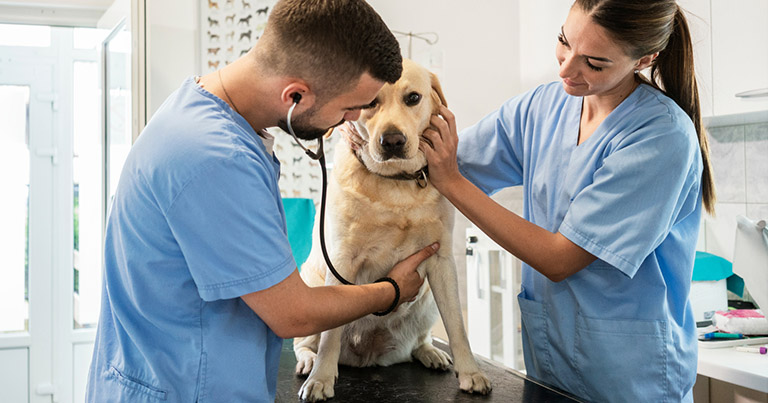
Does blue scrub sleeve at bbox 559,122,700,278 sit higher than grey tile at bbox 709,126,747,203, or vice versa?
grey tile at bbox 709,126,747,203

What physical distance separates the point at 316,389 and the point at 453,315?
35cm

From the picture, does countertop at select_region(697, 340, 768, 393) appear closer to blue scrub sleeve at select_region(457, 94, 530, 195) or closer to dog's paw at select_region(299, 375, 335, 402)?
blue scrub sleeve at select_region(457, 94, 530, 195)

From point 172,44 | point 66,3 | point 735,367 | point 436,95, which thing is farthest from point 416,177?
point 66,3

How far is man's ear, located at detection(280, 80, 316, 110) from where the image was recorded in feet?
2.86

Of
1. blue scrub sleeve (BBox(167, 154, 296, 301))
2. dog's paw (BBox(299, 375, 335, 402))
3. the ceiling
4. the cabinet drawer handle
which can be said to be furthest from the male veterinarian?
the ceiling

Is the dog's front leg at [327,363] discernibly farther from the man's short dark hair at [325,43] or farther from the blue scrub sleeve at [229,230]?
the man's short dark hair at [325,43]

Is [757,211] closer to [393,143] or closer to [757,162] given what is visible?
[757,162]

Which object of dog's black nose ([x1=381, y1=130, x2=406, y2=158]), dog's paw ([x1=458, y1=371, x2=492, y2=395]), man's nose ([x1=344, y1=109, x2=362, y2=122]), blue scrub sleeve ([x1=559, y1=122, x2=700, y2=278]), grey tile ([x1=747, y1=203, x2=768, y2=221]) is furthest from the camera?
grey tile ([x1=747, y1=203, x2=768, y2=221])

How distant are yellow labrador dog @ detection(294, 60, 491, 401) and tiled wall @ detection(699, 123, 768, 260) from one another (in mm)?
1637

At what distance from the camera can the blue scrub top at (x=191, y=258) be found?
2.60ft

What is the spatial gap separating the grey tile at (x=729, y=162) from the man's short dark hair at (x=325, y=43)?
212 cm

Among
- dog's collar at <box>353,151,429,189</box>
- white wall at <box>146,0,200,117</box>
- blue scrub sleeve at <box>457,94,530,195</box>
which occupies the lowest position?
dog's collar at <box>353,151,429,189</box>

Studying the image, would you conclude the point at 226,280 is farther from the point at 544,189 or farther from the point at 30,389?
the point at 30,389

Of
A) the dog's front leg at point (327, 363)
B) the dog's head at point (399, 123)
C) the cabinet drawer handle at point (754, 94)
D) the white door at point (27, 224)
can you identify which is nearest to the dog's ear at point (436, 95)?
the dog's head at point (399, 123)
